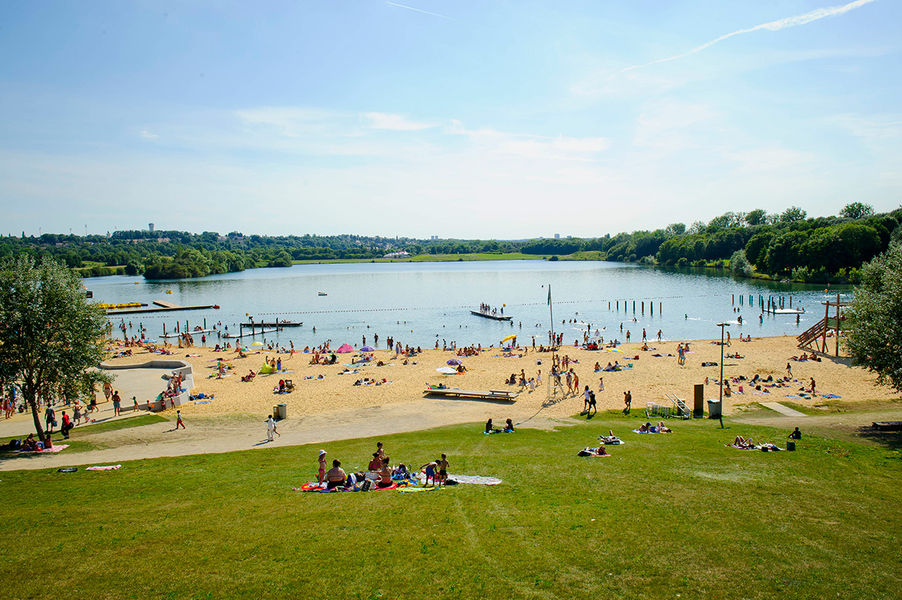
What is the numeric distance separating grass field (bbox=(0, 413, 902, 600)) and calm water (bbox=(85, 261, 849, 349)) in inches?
1311

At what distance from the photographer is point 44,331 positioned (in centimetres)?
2041

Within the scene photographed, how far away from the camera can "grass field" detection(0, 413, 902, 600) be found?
366 inches

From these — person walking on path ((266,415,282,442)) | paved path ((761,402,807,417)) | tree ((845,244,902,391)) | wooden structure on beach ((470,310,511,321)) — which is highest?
tree ((845,244,902,391))

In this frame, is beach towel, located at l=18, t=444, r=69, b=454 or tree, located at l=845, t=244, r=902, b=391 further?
tree, located at l=845, t=244, r=902, b=391

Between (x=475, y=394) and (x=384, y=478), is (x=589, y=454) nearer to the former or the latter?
(x=384, y=478)

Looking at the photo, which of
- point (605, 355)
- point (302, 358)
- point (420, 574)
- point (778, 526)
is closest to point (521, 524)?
point (420, 574)

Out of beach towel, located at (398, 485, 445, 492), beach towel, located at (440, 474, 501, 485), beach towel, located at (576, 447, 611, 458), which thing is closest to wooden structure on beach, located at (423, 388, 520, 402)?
beach towel, located at (576, 447, 611, 458)

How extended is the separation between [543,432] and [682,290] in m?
100

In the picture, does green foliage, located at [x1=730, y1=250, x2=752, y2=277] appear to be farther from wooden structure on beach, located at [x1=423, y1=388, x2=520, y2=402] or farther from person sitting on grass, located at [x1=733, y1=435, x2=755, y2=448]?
person sitting on grass, located at [x1=733, y1=435, x2=755, y2=448]

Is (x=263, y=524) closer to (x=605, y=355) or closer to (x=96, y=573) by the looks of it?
(x=96, y=573)

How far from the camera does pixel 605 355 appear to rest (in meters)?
49.8

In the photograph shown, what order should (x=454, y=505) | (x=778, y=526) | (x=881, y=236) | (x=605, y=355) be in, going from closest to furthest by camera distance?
(x=778, y=526) < (x=454, y=505) < (x=605, y=355) < (x=881, y=236)

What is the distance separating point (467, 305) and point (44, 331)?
8277cm

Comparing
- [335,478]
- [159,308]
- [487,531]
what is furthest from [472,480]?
[159,308]
